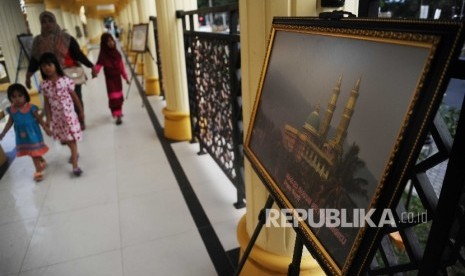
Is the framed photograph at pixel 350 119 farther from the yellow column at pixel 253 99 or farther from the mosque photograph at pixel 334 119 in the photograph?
the yellow column at pixel 253 99

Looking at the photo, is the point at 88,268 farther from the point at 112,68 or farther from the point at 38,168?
the point at 112,68

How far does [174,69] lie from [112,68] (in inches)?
55.8

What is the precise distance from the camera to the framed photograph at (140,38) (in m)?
5.80

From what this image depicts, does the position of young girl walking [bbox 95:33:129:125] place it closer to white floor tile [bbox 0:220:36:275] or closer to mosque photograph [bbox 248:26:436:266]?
white floor tile [bbox 0:220:36:275]

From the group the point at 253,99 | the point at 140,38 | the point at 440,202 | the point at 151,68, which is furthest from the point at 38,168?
the point at 151,68

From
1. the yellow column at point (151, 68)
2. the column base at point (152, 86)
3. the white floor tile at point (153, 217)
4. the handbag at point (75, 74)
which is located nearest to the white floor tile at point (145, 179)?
the white floor tile at point (153, 217)

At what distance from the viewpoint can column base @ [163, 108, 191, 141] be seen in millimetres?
4133

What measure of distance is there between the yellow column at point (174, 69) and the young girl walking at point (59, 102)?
109cm

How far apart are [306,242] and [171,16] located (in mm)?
3323

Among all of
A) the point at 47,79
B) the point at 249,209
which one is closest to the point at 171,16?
the point at 47,79

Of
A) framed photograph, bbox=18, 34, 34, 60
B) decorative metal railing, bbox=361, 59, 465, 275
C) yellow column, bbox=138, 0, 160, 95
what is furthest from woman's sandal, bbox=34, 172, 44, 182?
yellow column, bbox=138, 0, 160, 95

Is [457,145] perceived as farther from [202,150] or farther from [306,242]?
[202,150]

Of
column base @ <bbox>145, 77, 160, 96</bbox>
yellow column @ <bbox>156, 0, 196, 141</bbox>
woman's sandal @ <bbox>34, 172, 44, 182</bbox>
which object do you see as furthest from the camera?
column base @ <bbox>145, 77, 160, 96</bbox>

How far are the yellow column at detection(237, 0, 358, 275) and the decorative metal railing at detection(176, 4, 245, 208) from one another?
2.42 ft
